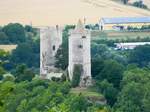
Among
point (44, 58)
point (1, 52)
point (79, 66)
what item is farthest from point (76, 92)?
point (1, 52)

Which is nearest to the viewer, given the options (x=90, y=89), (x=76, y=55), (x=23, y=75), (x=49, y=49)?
(x=90, y=89)

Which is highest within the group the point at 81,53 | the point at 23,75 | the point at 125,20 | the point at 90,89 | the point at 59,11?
the point at 59,11

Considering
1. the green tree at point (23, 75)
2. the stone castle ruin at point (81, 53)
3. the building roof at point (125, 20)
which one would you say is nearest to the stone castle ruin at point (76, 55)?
the stone castle ruin at point (81, 53)

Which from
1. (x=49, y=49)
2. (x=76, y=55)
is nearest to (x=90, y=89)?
(x=76, y=55)

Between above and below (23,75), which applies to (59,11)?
above

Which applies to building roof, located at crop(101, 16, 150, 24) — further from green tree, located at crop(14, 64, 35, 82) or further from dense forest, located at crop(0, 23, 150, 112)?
green tree, located at crop(14, 64, 35, 82)

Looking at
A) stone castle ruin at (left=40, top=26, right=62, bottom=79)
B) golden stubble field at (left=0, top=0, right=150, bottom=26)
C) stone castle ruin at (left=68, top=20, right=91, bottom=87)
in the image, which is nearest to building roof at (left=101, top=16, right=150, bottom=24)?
golden stubble field at (left=0, top=0, right=150, bottom=26)

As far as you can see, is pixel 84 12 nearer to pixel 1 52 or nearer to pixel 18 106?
pixel 18 106

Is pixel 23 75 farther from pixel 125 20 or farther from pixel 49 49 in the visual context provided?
pixel 125 20
